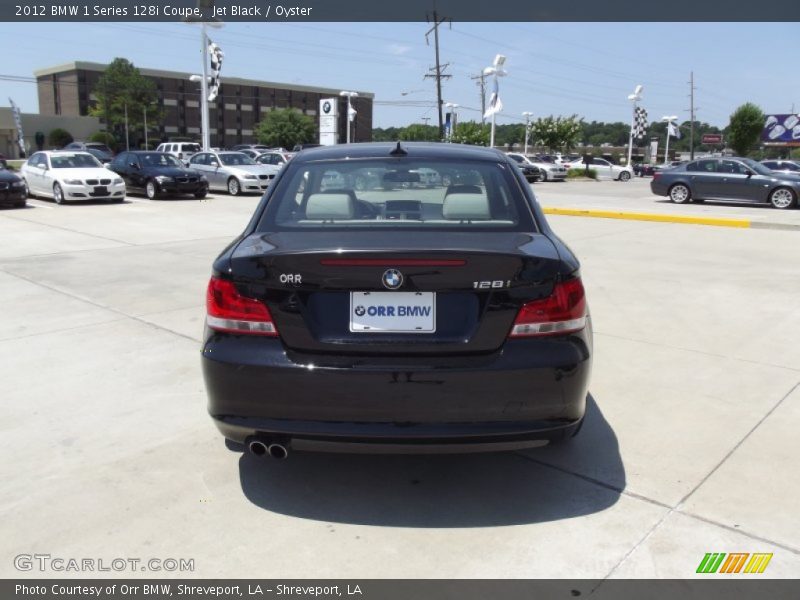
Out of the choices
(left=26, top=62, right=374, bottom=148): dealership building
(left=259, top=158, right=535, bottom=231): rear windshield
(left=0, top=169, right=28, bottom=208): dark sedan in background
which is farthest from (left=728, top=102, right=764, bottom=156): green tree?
(left=259, top=158, right=535, bottom=231): rear windshield

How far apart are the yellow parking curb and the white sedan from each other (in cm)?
1227

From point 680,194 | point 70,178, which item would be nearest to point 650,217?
point 680,194

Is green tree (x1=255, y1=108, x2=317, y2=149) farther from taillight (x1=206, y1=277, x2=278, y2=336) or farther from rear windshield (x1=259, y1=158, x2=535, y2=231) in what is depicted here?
taillight (x1=206, y1=277, x2=278, y2=336)

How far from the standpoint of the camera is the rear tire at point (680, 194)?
75.2 feet

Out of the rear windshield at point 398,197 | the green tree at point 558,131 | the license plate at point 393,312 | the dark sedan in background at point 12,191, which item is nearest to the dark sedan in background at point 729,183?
the dark sedan in background at point 12,191

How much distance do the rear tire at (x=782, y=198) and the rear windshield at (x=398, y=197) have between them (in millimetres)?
19992

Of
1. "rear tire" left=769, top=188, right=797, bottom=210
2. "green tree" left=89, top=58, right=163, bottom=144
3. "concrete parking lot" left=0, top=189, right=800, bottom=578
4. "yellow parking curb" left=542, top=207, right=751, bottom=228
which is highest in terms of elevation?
"green tree" left=89, top=58, right=163, bottom=144

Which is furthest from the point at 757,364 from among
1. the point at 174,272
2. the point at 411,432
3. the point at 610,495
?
the point at 174,272

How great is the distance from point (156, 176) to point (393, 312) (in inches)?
787

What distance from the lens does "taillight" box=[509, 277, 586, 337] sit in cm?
294

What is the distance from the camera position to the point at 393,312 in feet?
9.53

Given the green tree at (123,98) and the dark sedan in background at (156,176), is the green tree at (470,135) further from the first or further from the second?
the green tree at (123,98)
